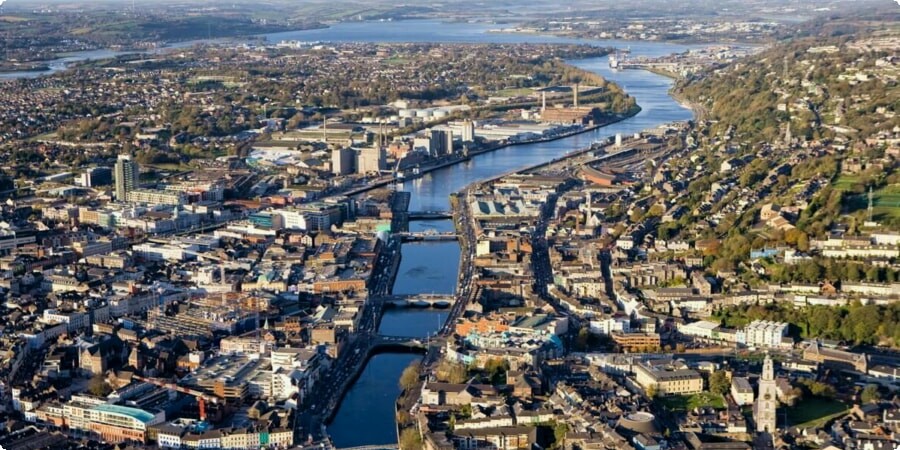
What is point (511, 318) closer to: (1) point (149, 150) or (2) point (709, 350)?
(2) point (709, 350)

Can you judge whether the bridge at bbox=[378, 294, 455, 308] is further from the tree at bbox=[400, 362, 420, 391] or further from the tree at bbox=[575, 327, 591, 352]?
the tree at bbox=[400, 362, 420, 391]

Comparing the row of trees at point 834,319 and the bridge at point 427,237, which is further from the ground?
the row of trees at point 834,319

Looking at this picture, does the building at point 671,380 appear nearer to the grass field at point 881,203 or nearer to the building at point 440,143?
the grass field at point 881,203

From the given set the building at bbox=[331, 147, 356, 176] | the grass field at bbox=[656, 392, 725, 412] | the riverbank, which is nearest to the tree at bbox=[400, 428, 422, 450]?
the grass field at bbox=[656, 392, 725, 412]

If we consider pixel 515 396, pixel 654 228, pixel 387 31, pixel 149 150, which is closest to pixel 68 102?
pixel 149 150

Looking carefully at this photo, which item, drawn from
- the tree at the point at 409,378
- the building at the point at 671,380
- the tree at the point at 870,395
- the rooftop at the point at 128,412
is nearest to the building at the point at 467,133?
the tree at the point at 409,378

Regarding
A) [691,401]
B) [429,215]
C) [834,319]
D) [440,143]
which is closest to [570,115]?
[440,143]
